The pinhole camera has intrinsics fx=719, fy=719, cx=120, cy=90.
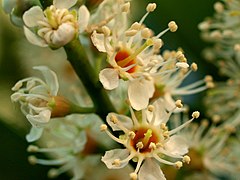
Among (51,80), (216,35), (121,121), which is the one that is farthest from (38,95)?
(216,35)

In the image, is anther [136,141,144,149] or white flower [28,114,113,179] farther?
white flower [28,114,113,179]

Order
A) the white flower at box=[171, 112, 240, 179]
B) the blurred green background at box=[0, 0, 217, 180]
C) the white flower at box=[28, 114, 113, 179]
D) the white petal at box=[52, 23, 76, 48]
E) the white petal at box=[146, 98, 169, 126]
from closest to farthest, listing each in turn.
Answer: the white petal at box=[52, 23, 76, 48]
the white petal at box=[146, 98, 169, 126]
the white flower at box=[28, 114, 113, 179]
the white flower at box=[171, 112, 240, 179]
the blurred green background at box=[0, 0, 217, 180]

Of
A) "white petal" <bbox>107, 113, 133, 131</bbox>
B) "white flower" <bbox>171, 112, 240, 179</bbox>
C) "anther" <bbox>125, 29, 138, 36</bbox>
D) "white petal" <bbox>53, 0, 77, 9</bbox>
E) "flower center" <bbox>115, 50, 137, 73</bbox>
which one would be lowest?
"white flower" <bbox>171, 112, 240, 179</bbox>

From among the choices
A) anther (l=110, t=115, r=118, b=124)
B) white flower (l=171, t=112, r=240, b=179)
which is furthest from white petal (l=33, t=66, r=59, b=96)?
white flower (l=171, t=112, r=240, b=179)

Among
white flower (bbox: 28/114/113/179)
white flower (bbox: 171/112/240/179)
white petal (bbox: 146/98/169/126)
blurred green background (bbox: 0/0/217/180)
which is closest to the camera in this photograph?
white petal (bbox: 146/98/169/126)

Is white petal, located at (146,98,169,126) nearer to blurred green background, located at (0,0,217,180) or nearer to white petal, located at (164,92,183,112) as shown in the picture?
white petal, located at (164,92,183,112)

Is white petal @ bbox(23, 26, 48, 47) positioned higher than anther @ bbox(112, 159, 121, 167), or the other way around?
white petal @ bbox(23, 26, 48, 47)

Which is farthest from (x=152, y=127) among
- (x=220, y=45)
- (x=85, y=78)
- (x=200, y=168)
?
(x=220, y=45)
